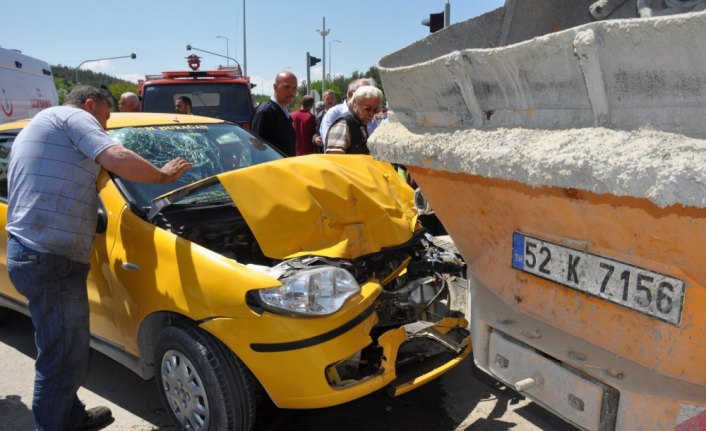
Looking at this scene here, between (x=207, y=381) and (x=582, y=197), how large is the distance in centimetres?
189

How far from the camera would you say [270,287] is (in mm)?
2422

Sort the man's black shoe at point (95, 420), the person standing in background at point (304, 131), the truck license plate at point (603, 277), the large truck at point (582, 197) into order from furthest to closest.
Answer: the person standing in background at point (304, 131) → the man's black shoe at point (95, 420) → the truck license plate at point (603, 277) → the large truck at point (582, 197)

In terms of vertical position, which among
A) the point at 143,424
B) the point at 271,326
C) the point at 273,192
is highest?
the point at 273,192

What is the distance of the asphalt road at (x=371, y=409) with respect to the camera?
3053 millimetres

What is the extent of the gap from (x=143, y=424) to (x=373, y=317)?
164 cm

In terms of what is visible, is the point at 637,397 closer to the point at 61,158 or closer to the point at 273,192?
the point at 273,192

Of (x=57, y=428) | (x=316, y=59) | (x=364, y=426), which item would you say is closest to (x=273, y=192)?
(x=364, y=426)

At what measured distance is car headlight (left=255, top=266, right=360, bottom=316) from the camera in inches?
95.0

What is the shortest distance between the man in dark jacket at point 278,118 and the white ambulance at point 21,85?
442 cm

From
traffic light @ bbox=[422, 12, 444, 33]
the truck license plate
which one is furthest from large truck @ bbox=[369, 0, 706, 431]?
traffic light @ bbox=[422, 12, 444, 33]

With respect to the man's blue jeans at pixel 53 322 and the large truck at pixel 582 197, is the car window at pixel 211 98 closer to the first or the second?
the man's blue jeans at pixel 53 322

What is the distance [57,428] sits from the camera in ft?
9.15

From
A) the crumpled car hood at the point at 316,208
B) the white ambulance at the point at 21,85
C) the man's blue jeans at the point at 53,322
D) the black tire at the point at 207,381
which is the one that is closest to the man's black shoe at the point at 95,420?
the man's blue jeans at the point at 53,322

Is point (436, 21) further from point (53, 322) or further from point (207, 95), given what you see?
point (53, 322)
